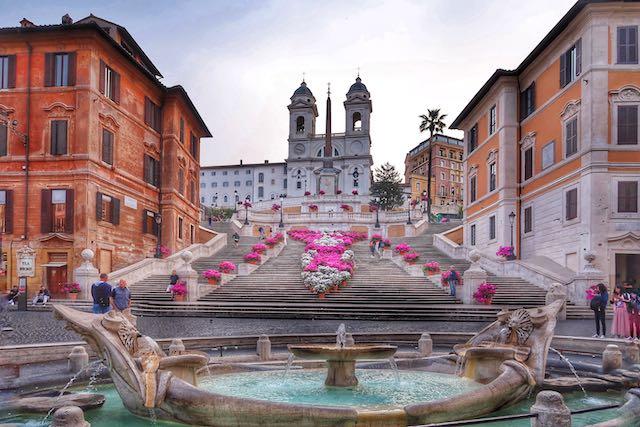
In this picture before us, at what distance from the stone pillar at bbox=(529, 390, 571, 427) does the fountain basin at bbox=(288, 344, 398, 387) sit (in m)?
3.65

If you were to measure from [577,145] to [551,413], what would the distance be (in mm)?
24690

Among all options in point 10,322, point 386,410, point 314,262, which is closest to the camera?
point 386,410

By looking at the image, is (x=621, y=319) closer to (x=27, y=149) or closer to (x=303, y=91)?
(x=27, y=149)

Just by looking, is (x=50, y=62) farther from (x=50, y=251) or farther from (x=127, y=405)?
(x=127, y=405)

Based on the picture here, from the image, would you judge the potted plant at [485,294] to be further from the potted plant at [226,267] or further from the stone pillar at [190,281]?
the potted plant at [226,267]

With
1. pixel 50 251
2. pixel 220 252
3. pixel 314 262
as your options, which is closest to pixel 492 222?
pixel 314 262

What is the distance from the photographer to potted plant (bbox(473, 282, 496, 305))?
23500 millimetres

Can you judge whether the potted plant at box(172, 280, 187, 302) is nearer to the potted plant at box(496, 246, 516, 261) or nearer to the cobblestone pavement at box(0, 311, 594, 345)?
the cobblestone pavement at box(0, 311, 594, 345)

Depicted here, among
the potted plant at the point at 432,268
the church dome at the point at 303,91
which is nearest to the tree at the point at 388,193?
the church dome at the point at 303,91

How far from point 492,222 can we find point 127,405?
3301cm

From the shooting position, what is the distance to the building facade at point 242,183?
118 meters

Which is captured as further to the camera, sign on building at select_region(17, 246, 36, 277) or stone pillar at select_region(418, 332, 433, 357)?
sign on building at select_region(17, 246, 36, 277)

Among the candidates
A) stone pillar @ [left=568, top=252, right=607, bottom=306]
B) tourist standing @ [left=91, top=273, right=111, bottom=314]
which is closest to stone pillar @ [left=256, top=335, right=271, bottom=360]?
tourist standing @ [left=91, top=273, right=111, bottom=314]

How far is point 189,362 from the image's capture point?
8.54 m
